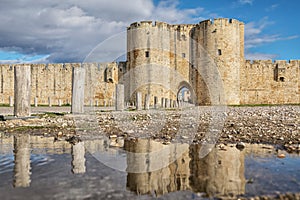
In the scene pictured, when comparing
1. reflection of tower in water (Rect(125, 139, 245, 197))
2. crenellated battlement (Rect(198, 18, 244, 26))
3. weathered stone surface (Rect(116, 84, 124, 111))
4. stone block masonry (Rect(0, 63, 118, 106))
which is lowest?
reflection of tower in water (Rect(125, 139, 245, 197))

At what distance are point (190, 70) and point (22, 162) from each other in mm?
25748

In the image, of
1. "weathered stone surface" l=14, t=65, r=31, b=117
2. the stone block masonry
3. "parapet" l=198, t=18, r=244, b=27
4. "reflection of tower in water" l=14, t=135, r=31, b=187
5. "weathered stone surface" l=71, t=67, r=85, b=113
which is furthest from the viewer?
the stone block masonry

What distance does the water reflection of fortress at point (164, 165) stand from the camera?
2.81 m

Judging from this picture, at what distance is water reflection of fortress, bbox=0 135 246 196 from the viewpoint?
9.21 ft

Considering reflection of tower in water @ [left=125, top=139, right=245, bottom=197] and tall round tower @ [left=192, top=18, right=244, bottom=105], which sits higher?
tall round tower @ [left=192, top=18, right=244, bottom=105]

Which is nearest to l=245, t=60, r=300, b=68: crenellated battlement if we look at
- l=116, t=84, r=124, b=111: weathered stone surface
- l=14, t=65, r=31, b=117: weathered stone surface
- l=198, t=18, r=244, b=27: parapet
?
l=198, t=18, r=244, b=27: parapet

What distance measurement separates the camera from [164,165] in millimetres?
3641

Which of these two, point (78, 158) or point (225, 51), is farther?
point (225, 51)

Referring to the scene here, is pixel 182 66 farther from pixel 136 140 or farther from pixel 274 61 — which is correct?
pixel 136 140

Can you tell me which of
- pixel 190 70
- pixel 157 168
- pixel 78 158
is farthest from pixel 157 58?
pixel 157 168

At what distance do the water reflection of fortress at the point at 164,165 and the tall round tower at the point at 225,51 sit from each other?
71.2ft

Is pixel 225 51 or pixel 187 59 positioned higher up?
pixel 225 51

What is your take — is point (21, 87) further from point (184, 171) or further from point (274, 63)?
point (274, 63)

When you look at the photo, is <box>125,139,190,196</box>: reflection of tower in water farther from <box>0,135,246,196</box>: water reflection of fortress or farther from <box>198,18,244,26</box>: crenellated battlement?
<box>198,18,244,26</box>: crenellated battlement
